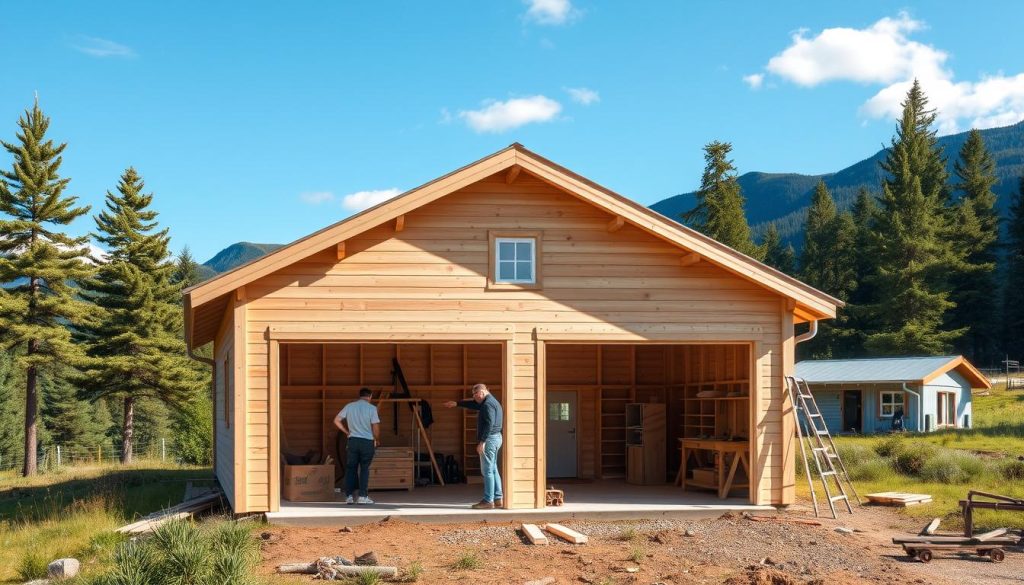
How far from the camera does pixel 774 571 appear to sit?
10.2 meters

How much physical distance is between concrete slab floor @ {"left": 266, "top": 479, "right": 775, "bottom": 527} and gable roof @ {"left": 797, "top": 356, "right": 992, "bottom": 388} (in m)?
24.1

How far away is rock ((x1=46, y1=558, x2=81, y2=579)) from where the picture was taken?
998 cm

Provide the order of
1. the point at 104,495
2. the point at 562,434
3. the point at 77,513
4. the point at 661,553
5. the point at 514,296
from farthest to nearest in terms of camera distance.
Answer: the point at 562,434, the point at 104,495, the point at 77,513, the point at 514,296, the point at 661,553

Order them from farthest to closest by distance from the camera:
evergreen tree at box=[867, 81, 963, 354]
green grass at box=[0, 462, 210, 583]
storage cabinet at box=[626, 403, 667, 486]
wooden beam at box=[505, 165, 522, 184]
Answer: evergreen tree at box=[867, 81, 963, 354], storage cabinet at box=[626, 403, 667, 486], wooden beam at box=[505, 165, 522, 184], green grass at box=[0, 462, 210, 583]

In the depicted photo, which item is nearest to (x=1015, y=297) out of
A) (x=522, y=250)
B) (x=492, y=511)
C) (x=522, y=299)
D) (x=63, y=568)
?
(x=522, y=250)

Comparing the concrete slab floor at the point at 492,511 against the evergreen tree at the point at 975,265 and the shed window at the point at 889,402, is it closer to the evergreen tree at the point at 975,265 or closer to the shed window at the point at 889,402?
the shed window at the point at 889,402

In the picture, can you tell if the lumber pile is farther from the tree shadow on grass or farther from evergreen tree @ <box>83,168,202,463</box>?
evergreen tree @ <box>83,168,202,463</box>

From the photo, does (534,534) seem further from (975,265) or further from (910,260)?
(975,265)

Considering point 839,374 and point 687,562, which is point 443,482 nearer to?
point 687,562

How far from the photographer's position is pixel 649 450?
1820 cm

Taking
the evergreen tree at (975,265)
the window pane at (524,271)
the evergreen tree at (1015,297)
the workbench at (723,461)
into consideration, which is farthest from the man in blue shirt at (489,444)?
the evergreen tree at (1015,297)

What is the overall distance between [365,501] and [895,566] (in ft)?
23.4

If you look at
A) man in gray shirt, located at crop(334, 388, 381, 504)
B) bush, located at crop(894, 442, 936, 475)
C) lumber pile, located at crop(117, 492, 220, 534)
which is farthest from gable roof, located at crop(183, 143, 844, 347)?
bush, located at crop(894, 442, 936, 475)

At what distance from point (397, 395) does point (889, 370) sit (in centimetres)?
2624
